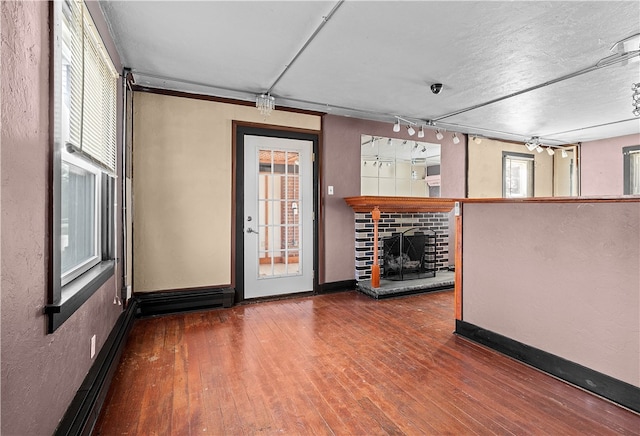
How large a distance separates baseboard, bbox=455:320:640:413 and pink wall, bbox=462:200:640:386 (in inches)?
1.5

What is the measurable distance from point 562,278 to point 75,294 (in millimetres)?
2911

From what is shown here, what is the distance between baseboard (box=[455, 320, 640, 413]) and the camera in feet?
6.44

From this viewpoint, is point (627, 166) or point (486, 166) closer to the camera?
point (627, 166)

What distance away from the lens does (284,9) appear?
2221 mm

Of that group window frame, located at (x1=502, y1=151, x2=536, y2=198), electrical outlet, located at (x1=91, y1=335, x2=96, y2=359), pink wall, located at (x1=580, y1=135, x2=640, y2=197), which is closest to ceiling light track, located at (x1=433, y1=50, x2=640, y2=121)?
window frame, located at (x1=502, y1=151, x2=536, y2=198)

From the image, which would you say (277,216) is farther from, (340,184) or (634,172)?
(634,172)

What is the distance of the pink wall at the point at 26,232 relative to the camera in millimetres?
1043

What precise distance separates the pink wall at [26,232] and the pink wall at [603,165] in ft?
24.3

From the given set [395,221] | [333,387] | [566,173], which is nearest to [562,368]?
[333,387]

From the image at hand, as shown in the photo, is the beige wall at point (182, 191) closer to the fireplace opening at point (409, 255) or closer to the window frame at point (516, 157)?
the fireplace opening at point (409, 255)

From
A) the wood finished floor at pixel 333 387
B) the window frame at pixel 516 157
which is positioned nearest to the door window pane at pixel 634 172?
the window frame at pixel 516 157

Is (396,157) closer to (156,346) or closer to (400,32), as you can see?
(400,32)

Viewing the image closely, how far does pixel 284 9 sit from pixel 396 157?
341 centimetres

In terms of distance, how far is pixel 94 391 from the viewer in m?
1.81
